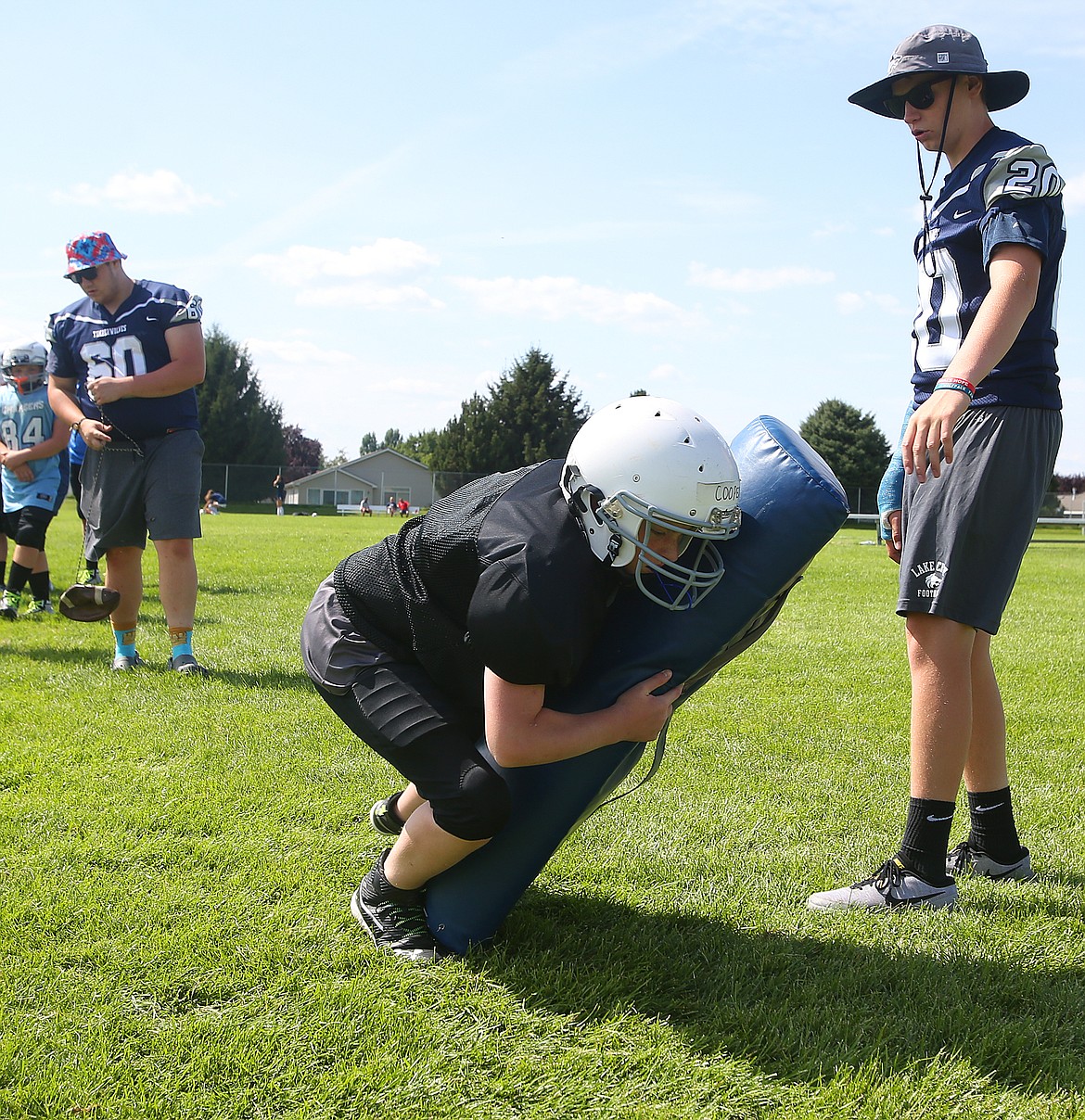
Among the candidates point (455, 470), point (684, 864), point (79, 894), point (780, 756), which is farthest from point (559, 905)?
point (455, 470)

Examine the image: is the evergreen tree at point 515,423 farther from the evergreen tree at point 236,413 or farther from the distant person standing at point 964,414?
the distant person standing at point 964,414

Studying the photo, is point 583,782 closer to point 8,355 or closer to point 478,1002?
point 478,1002

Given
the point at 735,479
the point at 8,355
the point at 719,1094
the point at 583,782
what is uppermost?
the point at 8,355

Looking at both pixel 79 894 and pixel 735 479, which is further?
pixel 79 894

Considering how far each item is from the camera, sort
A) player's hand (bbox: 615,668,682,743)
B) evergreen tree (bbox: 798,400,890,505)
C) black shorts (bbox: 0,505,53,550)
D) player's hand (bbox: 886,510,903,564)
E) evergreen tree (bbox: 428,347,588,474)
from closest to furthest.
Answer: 1. player's hand (bbox: 615,668,682,743)
2. player's hand (bbox: 886,510,903,564)
3. black shorts (bbox: 0,505,53,550)
4. evergreen tree (bbox: 798,400,890,505)
5. evergreen tree (bbox: 428,347,588,474)

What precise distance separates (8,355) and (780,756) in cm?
674

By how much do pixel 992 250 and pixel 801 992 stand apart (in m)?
1.93

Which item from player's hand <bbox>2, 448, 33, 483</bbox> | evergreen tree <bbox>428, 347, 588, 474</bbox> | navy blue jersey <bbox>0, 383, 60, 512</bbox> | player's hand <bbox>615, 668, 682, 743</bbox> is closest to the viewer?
player's hand <bbox>615, 668, 682, 743</bbox>

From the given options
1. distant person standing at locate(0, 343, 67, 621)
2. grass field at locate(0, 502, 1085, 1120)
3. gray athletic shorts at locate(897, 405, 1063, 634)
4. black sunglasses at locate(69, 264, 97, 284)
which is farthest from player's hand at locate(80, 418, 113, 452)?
gray athletic shorts at locate(897, 405, 1063, 634)

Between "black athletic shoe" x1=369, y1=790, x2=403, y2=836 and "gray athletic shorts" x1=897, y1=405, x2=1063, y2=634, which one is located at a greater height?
"gray athletic shorts" x1=897, y1=405, x2=1063, y2=634

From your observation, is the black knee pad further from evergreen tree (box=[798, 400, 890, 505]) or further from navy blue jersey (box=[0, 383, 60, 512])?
evergreen tree (box=[798, 400, 890, 505])

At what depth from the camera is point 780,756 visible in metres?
4.39

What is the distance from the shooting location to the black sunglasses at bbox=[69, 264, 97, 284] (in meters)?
5.50

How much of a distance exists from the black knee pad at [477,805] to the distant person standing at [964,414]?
3.31 ft
